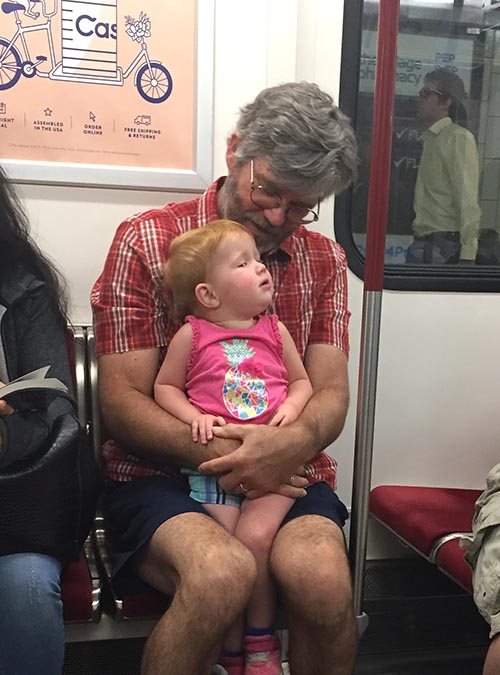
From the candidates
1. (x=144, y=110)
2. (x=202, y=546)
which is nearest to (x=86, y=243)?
(x=144, y=110)

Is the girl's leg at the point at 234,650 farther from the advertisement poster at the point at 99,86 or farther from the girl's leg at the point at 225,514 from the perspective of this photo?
the advertisement poster at the point at 99,86

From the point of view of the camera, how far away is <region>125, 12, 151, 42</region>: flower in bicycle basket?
2.24m

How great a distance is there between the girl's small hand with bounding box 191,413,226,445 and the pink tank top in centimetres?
4

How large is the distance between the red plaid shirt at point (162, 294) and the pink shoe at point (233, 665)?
1.48 ft

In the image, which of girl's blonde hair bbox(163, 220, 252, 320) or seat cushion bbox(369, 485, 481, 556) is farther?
seat cushion bbox(369, 485, 481, 556)

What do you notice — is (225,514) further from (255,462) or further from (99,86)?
(99,86)

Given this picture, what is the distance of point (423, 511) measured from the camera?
2340 millimetres

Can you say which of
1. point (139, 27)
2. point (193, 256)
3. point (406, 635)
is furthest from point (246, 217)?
point (406, 635)

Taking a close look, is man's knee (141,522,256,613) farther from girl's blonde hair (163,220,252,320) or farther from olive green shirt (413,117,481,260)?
olive green shirt (413,117,481,260)

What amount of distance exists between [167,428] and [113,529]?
31cm

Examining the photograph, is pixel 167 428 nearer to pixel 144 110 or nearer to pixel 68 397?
pixel 68 397

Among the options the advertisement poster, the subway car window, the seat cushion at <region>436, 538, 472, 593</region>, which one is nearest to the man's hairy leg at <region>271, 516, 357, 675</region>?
the seat cushion at <region>436, 538, 472, 593</region>

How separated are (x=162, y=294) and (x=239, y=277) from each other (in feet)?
0.83

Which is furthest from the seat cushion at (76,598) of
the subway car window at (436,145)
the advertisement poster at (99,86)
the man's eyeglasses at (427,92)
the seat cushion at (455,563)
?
the man's eyeglasses at (427,92)
